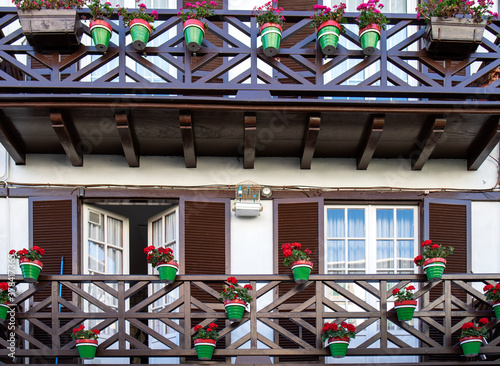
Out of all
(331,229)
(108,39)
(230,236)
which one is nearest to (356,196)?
(331,229)

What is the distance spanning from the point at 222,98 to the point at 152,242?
9.01 ft

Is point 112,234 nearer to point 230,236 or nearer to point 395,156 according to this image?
point 230,236

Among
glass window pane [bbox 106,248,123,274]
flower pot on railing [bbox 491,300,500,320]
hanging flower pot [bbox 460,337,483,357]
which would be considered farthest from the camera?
glass window pane [bbox 106,248,123,274]

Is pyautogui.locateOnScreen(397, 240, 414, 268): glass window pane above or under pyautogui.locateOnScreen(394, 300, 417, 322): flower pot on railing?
above

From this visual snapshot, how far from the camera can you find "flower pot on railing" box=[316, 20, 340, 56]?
14734 mm

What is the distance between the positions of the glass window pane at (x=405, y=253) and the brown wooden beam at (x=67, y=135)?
4.91 meters

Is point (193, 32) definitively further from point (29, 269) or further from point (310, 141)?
point (29, 269)

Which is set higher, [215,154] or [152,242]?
[215,154]

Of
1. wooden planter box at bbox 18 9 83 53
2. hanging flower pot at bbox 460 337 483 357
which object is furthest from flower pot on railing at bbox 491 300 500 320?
wooden planter box at bbox 18 9 83 53

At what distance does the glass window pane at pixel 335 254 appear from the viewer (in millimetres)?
15383

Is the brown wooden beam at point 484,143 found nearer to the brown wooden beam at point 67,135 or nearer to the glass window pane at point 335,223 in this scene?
the glass window pane at point 335,223

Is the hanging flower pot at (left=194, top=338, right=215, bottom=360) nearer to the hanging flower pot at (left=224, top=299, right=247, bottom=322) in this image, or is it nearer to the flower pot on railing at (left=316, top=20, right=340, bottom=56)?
the hanging flower pot at (left=224, top=299, right=247, bottom=322)

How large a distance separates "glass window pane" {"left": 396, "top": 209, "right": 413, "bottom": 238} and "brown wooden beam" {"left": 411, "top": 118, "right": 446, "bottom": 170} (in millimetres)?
679

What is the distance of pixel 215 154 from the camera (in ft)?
50.7
